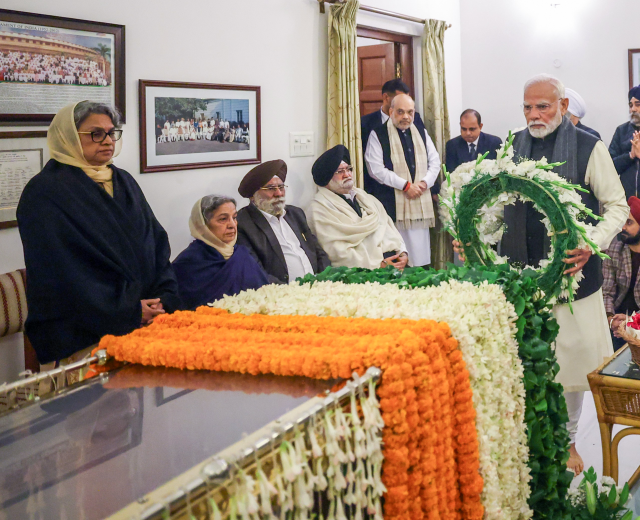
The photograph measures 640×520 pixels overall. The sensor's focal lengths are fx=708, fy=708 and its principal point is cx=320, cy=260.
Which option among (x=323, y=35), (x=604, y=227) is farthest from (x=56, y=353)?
(x=323, y=35)

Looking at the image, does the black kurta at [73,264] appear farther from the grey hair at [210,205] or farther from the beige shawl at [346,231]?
the beige shawl at [346,231]

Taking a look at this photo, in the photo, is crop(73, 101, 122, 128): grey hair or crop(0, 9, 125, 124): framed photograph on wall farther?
crop(0, 9, 125, 124): framed photograph on wall

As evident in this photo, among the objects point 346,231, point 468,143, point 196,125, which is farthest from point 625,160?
point 196,125

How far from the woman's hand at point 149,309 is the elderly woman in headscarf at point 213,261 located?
0.50 metres

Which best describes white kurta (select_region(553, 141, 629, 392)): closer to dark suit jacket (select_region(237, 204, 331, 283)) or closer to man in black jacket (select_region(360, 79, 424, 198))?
dark suit jacket (select_region(237, 204, 331, 283))

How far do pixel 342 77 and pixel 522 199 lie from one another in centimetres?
250

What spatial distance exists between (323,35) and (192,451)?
4.21 m

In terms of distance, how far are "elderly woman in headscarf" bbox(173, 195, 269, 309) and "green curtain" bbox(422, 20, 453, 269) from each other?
2.52 meters

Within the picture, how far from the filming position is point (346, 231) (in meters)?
4.46

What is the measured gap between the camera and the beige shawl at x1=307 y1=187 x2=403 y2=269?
4.43 metres

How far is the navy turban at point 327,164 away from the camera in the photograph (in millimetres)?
4512

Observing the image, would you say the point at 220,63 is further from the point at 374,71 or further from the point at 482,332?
the point at 482,332

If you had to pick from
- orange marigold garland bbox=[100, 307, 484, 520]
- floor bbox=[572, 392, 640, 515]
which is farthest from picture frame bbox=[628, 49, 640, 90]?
orange marigold garland bbox=[100, 307, 484, 520]

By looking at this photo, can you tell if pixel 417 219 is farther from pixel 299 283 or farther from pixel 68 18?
pixel 299 283
